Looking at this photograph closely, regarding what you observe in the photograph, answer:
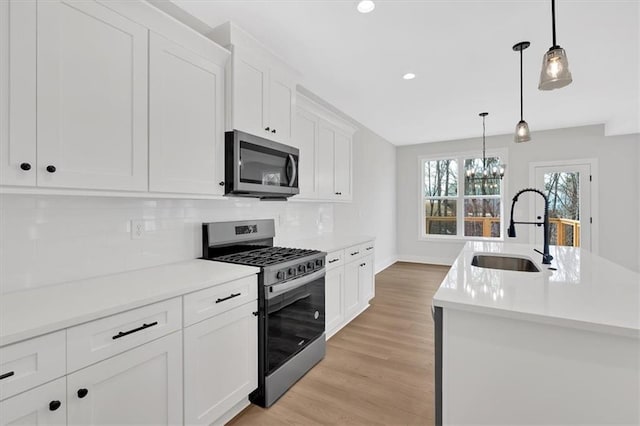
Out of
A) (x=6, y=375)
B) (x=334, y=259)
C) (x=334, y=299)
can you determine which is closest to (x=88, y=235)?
(x=6, y=375)

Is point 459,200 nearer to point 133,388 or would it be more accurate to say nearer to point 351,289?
point 351,289

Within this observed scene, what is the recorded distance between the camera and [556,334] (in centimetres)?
112

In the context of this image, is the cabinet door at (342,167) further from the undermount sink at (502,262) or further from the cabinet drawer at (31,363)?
the cabinet drawer at (31,363)

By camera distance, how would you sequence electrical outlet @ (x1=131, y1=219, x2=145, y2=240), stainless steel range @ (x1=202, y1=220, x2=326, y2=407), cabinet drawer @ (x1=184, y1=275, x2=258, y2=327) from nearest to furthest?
cabinet drawer @ (x1=184, y1=275, x2=258, y2=327), electrical outlet @ (x1=131, y1=219, x2=145, y2=240), stainless steel range @ (x1=202, y1=220, x2=326, y2=407)

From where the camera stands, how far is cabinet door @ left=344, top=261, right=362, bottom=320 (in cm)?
314

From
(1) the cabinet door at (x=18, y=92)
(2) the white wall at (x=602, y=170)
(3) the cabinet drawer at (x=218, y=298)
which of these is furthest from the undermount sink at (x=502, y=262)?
(2) the white wall at (x=602, y=170)

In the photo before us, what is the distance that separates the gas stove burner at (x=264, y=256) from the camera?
80.0 inches

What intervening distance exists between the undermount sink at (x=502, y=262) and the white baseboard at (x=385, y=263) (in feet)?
10.7

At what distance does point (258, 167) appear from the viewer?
222cm

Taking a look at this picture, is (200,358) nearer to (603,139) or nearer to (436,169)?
(436,169)

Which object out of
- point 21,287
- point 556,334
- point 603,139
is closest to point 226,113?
point 21,287

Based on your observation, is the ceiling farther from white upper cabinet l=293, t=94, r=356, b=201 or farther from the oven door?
the oven door

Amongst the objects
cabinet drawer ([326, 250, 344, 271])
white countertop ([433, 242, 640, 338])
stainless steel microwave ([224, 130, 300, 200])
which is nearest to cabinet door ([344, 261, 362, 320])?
cabinet drawer ([326, 250, 344, 271])

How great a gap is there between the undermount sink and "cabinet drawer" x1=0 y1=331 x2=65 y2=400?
255 centimetres
